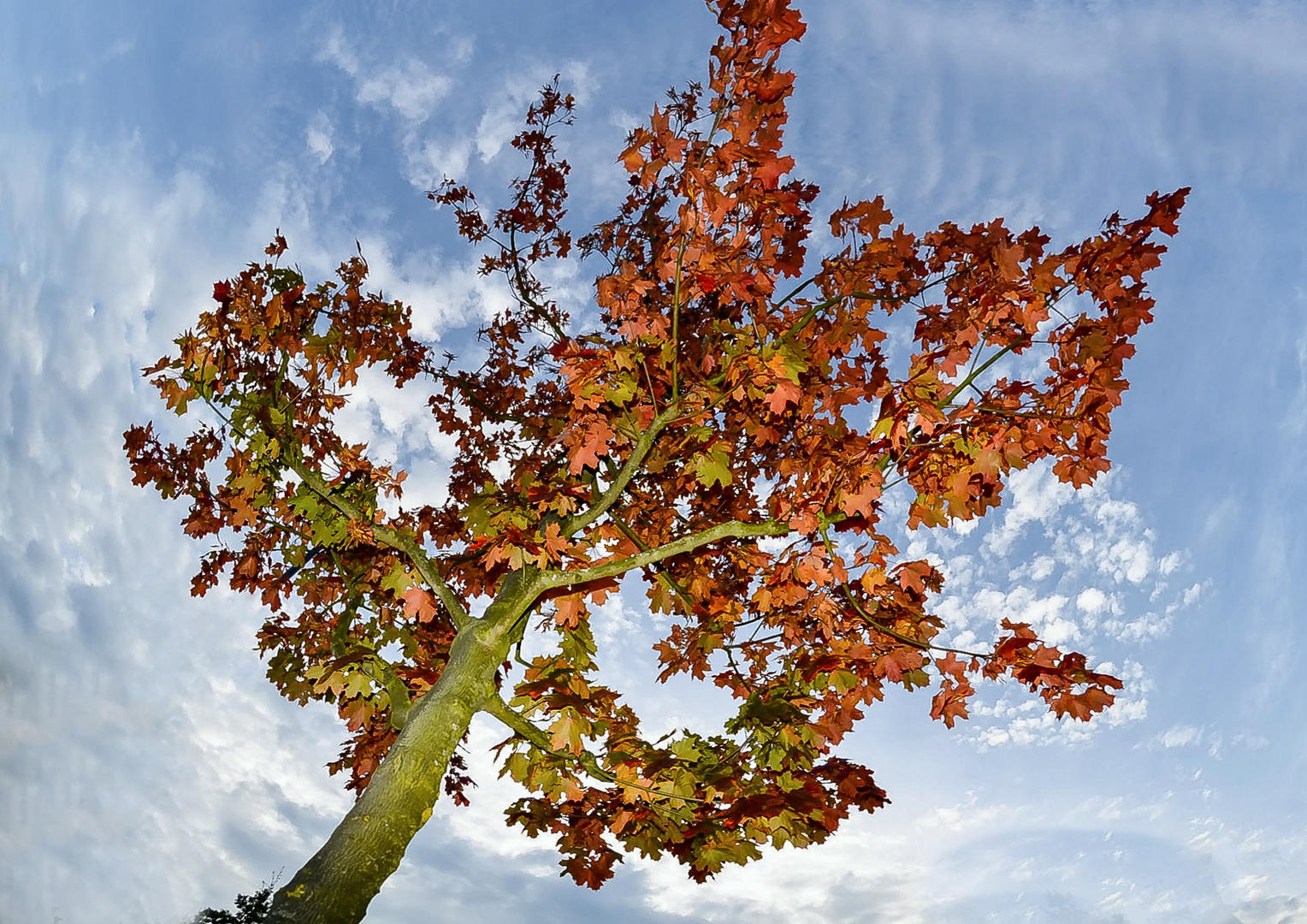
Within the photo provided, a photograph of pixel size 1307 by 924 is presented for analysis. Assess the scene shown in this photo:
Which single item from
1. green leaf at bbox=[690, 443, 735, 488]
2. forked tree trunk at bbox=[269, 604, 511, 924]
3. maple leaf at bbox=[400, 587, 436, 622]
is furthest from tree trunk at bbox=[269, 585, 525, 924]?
green leaf at bbox=[690, 443, 735, 488]

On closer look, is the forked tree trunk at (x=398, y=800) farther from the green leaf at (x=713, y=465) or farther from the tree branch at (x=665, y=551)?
the green leaf at (x=713, y=465)

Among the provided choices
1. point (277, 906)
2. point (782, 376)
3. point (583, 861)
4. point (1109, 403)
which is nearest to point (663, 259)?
point (782, 376)

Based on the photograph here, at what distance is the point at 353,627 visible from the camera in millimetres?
7359

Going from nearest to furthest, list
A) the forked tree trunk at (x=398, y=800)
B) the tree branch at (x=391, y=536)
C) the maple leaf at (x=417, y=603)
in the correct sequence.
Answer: the forked tree trunk at (x=398, y=800)
the maple leaf at (x=417, y=603)
the tree branch at (x=391, y=536)

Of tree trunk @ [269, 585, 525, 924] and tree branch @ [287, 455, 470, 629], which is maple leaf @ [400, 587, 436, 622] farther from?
tree trunk @ [269, 585, 525, 924]

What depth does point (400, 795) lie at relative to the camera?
4484mm

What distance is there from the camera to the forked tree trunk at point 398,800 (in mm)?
3924

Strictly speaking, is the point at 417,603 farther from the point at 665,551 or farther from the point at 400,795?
the point at 665,551

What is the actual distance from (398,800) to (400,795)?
0.03 m

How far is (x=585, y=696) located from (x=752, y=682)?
1.65 meters

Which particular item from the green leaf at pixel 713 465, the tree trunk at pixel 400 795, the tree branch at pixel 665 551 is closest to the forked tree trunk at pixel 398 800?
the tree trunk at pixel 400 795

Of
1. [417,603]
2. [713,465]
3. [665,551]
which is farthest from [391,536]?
[713,465]

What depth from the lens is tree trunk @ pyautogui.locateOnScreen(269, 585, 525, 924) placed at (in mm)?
3928

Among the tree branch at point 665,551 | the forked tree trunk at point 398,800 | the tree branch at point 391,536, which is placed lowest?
the forked tree trunk at point 398,800
